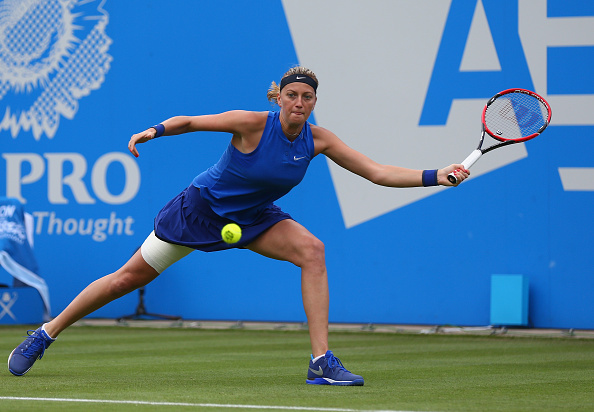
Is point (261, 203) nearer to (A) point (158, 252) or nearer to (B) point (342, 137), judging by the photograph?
(A) point (158, 252)

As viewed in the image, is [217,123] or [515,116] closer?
[217,123]

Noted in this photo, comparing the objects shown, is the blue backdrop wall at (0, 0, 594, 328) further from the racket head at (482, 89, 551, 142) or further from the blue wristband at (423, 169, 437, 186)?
the blue wristband at (423, 169, 437, 186)

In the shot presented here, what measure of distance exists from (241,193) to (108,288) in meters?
0.96

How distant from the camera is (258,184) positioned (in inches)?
221

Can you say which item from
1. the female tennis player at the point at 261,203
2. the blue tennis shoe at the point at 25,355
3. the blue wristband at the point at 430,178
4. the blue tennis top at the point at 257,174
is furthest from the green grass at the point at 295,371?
the blue wristband at the point at 430,178

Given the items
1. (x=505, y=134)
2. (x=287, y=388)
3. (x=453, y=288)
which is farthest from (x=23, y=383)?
(x=453, y=288)

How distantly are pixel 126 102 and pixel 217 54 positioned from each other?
125cm

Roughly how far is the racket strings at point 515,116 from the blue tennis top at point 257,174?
1289mm

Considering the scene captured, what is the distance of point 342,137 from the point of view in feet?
36.4

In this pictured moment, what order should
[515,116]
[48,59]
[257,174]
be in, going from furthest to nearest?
[48,59] < [515,116] < [257,174]

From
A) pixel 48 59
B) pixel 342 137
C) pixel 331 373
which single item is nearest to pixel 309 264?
pixel 331 373

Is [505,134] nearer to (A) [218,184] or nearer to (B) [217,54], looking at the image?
(A) [218,184]

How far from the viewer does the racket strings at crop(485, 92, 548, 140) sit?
6.23 metres

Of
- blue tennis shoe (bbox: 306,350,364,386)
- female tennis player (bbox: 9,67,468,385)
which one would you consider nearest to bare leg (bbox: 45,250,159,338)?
female tennis player (bbox: 9,67,468,385)
